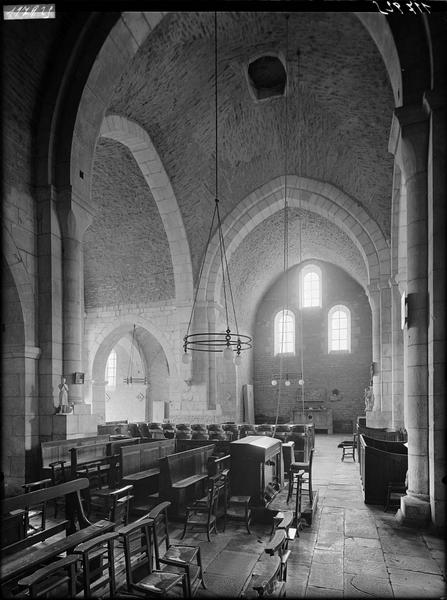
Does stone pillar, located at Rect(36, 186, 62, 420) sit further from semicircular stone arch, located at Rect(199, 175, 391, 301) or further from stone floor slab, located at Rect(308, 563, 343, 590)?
semicircular stone arch, located at Rect(199, 175, 391, 301)

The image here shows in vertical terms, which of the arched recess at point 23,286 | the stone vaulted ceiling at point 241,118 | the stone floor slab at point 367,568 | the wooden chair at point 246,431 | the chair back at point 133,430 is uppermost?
the stone vaulted ceiling at point 241,118

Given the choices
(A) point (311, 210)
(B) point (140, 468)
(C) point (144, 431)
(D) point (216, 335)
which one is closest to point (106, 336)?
(D) point (216, 335)

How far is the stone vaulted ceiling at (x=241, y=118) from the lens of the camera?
378 inches

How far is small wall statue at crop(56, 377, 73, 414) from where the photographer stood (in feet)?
24.8

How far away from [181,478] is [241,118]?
8.86m

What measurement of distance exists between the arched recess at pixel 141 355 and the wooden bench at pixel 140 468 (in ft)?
24.0

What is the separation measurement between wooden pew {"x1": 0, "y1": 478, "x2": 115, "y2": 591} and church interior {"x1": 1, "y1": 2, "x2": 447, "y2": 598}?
0.09ft

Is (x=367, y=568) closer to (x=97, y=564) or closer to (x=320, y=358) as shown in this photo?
(x=97, y=564)

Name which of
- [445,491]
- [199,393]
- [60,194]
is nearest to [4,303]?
[60,194]

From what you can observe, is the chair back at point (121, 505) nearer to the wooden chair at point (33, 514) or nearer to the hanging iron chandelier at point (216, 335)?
the wooden chair at point (33, 514)

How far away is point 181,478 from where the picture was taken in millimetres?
6660

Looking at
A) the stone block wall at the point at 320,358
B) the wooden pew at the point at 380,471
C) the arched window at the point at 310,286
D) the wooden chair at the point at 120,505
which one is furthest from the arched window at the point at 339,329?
the wooden chair at the point at 120,505

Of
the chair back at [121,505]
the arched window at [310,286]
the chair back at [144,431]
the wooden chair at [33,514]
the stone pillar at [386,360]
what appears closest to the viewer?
the chair back at [121,505]

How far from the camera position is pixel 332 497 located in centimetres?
746
